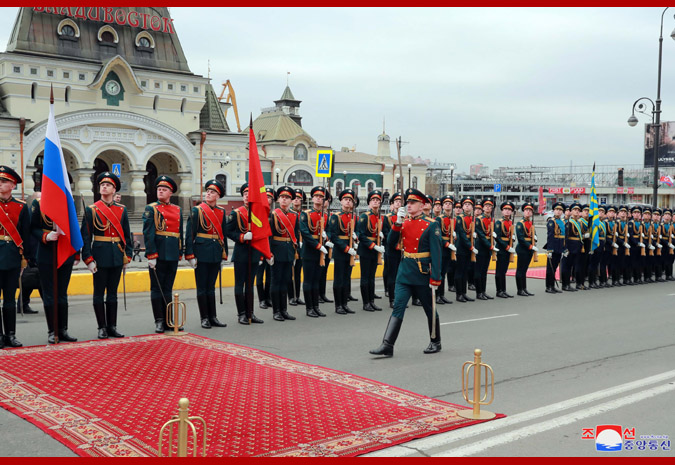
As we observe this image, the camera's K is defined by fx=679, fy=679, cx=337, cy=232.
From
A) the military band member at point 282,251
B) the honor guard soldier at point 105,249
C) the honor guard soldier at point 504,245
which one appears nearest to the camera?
the honor guard soldier at point 105,249

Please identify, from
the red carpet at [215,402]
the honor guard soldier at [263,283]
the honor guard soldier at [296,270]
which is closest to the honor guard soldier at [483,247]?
the honor guard soldier at [296,270]

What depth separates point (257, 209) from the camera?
34.8 ft

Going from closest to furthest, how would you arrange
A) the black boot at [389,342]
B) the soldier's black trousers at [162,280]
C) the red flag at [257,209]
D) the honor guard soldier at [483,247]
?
the black boot at [389,342]
the soldier's black trousers at [162,280]
the red flag at [257,209]
the honor guard soldier at [483,247]

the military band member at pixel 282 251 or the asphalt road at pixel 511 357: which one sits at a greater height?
the military band member at pixel 282 251

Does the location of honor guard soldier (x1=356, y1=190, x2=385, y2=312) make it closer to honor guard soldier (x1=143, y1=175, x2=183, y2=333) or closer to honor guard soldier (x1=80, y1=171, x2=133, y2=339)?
honor guard soldier (x1=143, y1=175, x2=183, y2=333)

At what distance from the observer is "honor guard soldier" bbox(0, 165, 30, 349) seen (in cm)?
859

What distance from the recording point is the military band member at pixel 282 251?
1129 cm

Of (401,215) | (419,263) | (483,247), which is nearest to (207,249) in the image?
(401,215)

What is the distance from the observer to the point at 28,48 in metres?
42.0

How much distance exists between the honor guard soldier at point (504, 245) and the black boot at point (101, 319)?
903 cm

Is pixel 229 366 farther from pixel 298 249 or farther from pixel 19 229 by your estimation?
pixel 298 249

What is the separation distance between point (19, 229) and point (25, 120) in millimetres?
34835

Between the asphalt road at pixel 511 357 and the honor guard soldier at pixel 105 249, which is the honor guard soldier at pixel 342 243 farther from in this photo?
the honor guard soldier at pixel 105 249

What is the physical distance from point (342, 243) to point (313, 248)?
53 cm
